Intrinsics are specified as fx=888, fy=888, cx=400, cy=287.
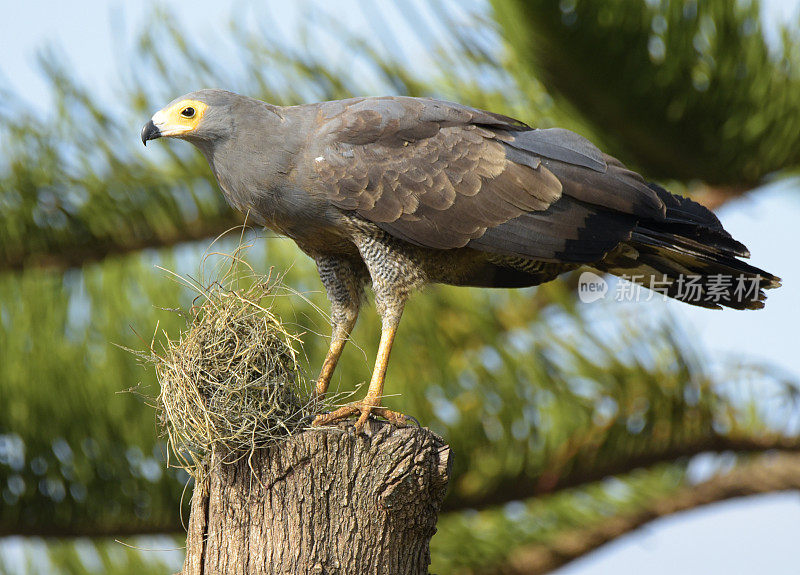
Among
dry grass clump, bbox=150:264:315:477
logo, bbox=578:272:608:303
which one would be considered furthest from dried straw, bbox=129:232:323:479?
logo, bbox=578:272:608:303

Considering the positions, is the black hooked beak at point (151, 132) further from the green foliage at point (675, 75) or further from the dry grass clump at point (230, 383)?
the green foliage at point (675, 75)

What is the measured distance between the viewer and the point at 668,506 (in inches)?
175

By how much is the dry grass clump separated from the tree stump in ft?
0.23

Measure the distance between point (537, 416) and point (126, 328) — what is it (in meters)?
2.17

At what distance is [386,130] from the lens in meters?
2.59

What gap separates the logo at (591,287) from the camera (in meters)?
4.35

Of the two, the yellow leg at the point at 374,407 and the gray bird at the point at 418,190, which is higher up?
the gray bird at the point at 418,190

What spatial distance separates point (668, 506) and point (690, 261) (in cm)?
209

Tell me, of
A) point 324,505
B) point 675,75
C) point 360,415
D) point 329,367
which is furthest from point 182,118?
point 675,75

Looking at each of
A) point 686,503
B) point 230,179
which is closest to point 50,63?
point 230,179

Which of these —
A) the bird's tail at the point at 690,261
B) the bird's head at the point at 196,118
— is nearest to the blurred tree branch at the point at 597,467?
the bird's tail at the point at 690,261

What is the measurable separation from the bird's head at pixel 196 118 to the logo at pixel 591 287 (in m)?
2.36

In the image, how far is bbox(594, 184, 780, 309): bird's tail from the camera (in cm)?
267

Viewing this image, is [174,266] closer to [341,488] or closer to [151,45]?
[151,45]
